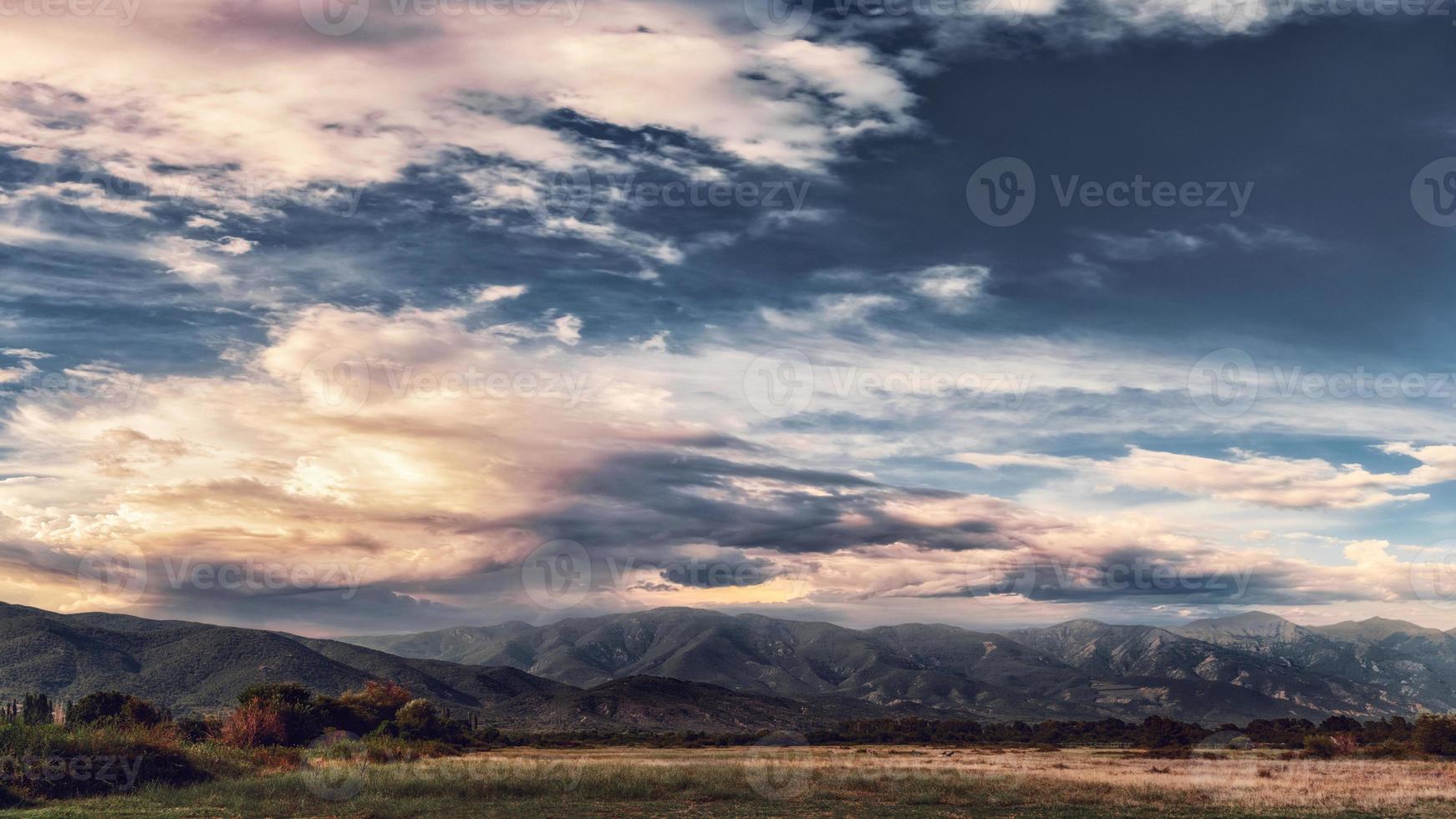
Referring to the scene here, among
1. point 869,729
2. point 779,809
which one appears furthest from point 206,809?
point 869,729

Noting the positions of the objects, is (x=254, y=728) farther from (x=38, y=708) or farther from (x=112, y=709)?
(x=112, y=709)

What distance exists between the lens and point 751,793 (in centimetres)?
4834

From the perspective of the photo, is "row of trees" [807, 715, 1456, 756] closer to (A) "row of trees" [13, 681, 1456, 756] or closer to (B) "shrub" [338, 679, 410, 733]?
(A) "row of trees" [13, 681, 1456, 756]

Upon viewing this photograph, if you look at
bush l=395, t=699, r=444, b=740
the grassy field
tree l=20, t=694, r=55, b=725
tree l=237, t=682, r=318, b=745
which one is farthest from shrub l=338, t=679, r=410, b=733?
the grassy field

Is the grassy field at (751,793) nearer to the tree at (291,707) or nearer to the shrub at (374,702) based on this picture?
the tree at (291,707)

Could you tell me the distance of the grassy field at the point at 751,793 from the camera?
39.8m

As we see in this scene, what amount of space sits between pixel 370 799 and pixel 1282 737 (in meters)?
124

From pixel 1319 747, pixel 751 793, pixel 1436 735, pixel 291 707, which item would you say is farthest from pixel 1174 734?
pixel 291 707

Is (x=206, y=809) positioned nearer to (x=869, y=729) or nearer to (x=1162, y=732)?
(x=1162, y=732)

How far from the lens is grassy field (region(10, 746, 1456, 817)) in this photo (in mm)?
39750

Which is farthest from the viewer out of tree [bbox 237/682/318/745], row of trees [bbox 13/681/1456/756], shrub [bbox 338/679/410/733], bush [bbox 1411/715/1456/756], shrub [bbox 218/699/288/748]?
shrub [bbox 338/679/410/733]

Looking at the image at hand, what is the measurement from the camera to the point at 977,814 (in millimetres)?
40156

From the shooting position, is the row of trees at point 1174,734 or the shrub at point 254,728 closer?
the shrub at point 254,728

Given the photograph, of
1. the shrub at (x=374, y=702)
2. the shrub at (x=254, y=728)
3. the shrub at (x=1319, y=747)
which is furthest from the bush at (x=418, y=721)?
the shrub at (x=1319, y=747)
